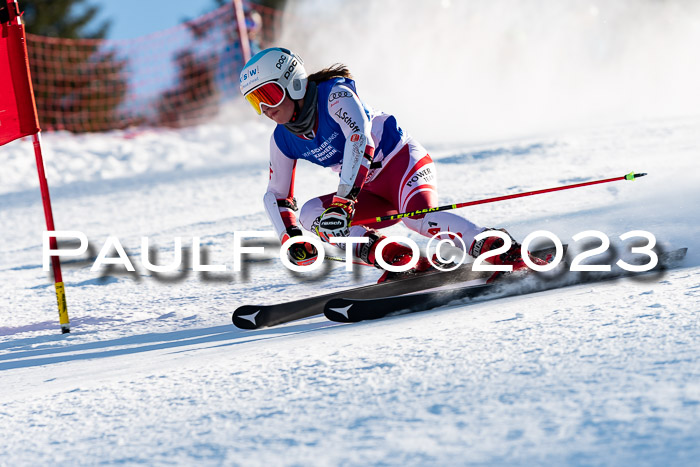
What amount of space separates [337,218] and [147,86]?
12417 mm

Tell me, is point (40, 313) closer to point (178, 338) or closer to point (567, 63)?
point (178, 338)

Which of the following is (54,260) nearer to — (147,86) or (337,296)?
(337,296)

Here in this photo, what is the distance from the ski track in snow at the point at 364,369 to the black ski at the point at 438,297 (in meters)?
0.13

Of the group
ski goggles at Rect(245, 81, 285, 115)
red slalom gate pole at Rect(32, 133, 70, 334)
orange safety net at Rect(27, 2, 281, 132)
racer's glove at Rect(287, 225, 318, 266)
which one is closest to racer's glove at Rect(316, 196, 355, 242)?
racer's glove at Rect(287, 225, 318, 266)

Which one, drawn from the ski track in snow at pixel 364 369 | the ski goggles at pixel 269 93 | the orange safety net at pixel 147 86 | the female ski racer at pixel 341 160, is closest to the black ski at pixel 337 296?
the ski track in snow at pixel 364 369

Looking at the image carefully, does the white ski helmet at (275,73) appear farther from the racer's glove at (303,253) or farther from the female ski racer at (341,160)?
the racer's glove at (303,253)

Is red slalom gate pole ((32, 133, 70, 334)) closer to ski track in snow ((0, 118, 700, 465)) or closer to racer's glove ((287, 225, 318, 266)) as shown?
ski track in snow ((0, 118, 700, 465))

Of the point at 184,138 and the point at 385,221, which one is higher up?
the point at 184,138

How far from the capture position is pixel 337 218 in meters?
3.54

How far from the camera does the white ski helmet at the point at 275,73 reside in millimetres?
3531

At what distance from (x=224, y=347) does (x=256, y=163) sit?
305 inches

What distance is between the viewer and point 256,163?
10.7m

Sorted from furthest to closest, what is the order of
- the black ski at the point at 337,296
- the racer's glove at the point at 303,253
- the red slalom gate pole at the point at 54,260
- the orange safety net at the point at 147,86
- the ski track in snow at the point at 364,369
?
the orange safety net at the point at 147,86
the red slalom gate pole at the point at 54,260
the racer's glove at the point at 303,253
the black ski at the point at 337,296
the ski track in snow at the point at 364,369

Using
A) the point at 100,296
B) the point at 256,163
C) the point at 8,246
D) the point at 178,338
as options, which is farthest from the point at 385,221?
the point at 256,163
